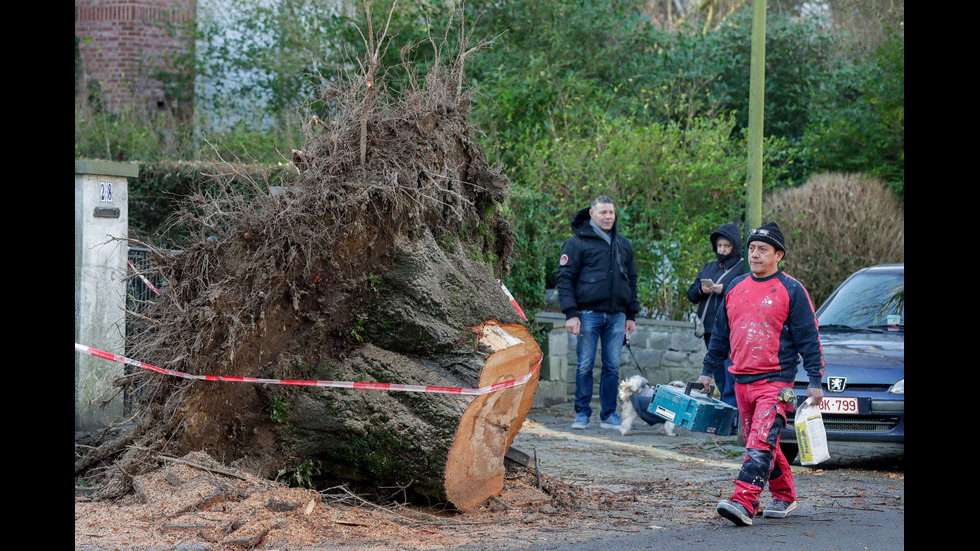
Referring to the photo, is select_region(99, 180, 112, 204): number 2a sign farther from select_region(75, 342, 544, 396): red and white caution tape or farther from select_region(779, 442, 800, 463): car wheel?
select_region(779, 442, 800, 463): car wheel

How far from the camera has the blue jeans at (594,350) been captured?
985 centimetres

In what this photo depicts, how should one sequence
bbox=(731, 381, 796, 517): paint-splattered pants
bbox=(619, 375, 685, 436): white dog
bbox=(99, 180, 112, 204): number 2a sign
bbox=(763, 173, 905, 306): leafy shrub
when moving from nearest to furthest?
bbox=(731, 381, 796, 517): paint-splattered pants < bbox=(99, 180, 112, 204): number 2a sign < bbox=(619, 375, 685, 436): white dog < bbox=(763, 173, 905, 306): leafy shrub

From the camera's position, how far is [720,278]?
384 inches

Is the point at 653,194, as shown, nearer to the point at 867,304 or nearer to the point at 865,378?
the point at 867,304

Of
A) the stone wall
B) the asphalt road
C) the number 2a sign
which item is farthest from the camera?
the stone wall

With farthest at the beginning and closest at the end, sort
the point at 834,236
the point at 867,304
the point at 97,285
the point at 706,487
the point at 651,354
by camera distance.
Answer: the point at 834,236
the point at 651,354
the point at 867,304
the point at 97,285
the point at 706,487

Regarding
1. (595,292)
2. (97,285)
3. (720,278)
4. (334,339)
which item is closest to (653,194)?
(720,278)

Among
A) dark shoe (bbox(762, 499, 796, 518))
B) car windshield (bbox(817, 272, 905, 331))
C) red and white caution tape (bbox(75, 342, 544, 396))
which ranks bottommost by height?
dark shoe (bbox(762, 499, 796, 518))

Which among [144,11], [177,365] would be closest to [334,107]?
[177,365]

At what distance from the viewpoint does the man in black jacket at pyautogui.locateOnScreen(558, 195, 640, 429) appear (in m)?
9.80

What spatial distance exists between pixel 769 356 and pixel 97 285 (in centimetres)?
559

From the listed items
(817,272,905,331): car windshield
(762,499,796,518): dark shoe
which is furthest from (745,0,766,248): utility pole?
(762,499,796,518): dark shoe

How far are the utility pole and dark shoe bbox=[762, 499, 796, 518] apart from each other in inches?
133
